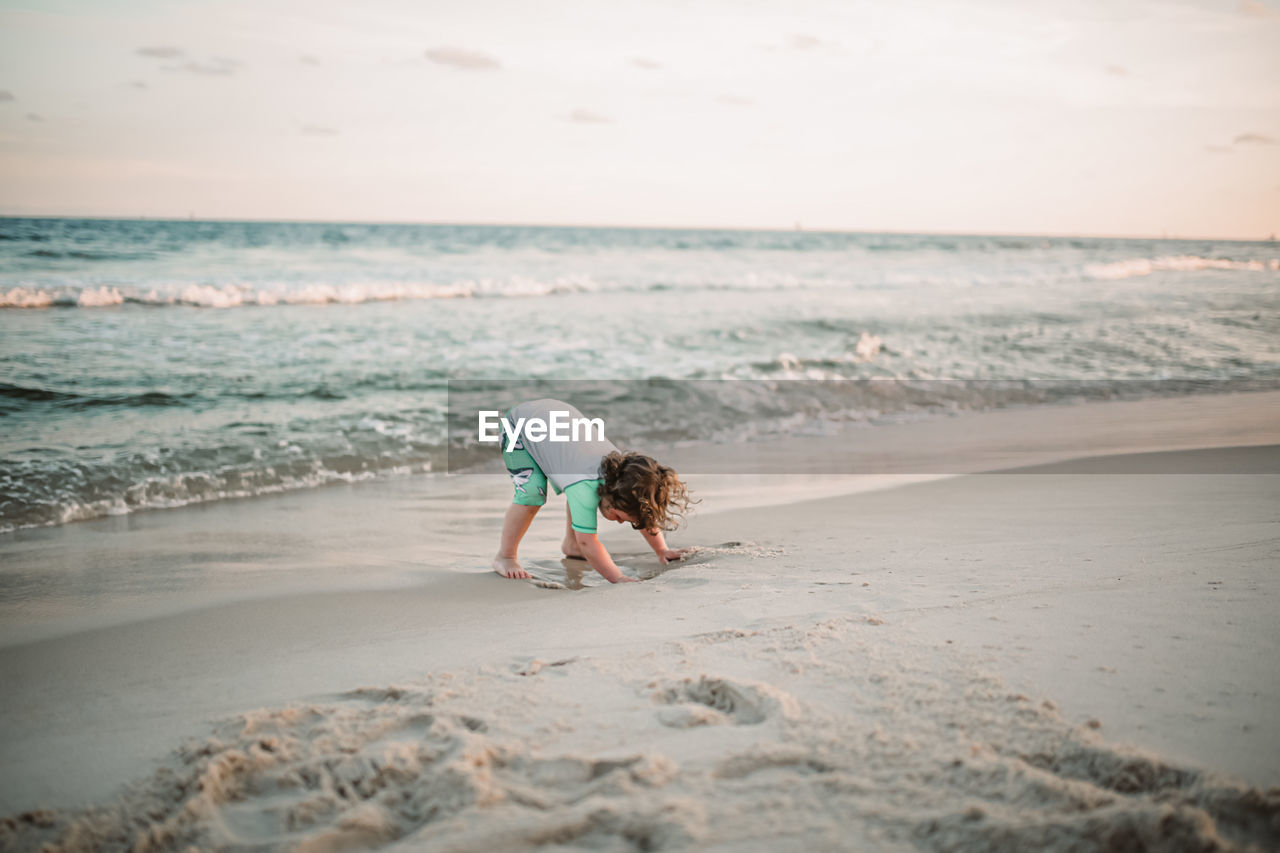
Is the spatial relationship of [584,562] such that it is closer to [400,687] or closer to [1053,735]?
[400,687]

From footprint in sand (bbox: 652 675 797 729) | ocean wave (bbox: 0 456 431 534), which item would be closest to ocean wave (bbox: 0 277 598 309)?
ocean wave (bbox: 0 456 431 534)

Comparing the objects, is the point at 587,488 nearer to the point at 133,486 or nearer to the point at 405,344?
the point at 133,486

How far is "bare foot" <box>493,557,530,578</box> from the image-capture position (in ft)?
13.8

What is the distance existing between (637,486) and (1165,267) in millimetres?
41172

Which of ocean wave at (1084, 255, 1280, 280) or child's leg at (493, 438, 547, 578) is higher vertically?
ocean wave at (1084, 255, 1280, 280)

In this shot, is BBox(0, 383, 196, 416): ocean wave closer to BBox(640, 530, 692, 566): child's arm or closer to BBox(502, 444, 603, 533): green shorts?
BBox(502, 444, 603, 533): green shorts

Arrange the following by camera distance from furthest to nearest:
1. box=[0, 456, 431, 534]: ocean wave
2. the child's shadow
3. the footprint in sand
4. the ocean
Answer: the ocean < box=[0, 456, 431, 534]: ocean wave < the child's shadow < the footprint in sand

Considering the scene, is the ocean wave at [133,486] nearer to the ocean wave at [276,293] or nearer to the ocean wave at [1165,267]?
Result: the ocean wave at [276,293]

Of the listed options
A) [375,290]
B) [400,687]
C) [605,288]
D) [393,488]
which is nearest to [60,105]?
[375,290]

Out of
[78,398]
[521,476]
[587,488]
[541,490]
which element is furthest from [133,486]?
[587,488]

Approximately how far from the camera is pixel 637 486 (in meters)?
3.98

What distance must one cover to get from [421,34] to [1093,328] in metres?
14.6

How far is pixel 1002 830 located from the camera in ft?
5.43

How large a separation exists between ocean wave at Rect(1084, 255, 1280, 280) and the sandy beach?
1273 inches
